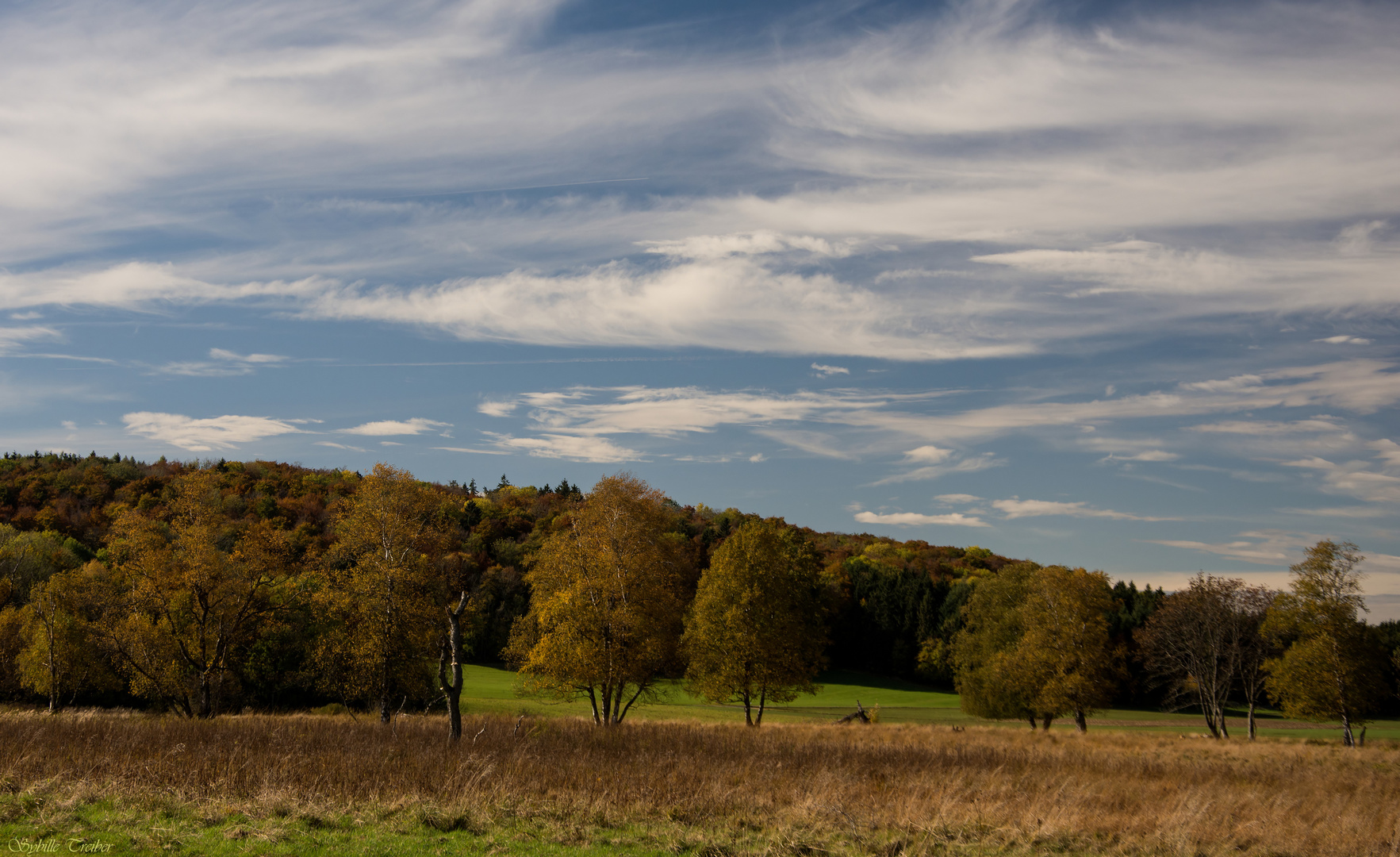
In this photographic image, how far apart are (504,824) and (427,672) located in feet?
117

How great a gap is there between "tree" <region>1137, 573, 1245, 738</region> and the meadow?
101 feet

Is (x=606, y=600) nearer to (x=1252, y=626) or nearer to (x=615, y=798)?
(x=615, y=798)

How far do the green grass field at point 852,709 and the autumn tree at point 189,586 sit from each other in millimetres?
14427

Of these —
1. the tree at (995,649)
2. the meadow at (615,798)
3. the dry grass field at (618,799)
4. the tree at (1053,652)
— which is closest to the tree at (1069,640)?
the tree at (1053,652)

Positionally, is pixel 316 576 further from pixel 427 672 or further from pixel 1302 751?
pixel 1302 751

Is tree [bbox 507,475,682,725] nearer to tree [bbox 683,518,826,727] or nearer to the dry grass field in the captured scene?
tree [bbox 683,518,826,727]

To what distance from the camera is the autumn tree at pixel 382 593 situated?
37.4m

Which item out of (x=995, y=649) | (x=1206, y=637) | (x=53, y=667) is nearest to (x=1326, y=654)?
(x=1206, y=637)

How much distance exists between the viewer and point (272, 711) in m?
43.0

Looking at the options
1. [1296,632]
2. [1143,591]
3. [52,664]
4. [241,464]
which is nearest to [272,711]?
[52,664]

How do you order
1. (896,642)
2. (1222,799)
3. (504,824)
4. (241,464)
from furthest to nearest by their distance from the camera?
1. (241,464)
2. (896,642)
3. (1222,799)
4. (504,824)

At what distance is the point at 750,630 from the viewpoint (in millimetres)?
41781

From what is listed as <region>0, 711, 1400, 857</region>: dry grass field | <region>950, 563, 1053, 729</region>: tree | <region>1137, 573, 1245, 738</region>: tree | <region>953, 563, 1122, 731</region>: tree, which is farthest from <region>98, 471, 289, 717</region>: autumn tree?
<region>1137, 573, 1245, 738</region>: tree

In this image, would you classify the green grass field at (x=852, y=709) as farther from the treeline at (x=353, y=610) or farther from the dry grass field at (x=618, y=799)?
the dry grass field at (x=618, y=799)
